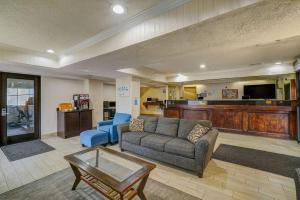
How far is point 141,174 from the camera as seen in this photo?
167 cm

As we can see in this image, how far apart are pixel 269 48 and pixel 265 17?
105 inches

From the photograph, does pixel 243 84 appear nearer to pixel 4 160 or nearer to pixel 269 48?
pixel 269 48

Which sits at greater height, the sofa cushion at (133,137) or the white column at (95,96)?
the white column at (95,96)

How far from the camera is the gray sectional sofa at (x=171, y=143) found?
2.42m

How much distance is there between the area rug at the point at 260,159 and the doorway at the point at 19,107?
579cm

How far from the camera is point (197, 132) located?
9.26 ft

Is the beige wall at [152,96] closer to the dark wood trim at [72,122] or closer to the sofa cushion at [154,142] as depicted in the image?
the dark wood trim at [72,122]

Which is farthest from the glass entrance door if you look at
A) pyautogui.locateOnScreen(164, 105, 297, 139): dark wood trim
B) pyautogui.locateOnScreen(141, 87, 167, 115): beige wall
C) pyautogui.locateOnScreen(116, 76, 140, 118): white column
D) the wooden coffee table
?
pyautogui.locateOnScreen(141, 87, 167, 115): beige wall

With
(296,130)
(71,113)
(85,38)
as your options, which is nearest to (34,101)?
(71,113)

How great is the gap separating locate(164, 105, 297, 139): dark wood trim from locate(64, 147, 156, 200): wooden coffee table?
4748mm

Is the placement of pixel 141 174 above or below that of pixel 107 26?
below

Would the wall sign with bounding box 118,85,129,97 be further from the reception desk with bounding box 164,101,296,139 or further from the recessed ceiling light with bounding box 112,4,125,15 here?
the recessed ceiling light with bounding box 112,4,125,15

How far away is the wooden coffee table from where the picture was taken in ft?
5.08

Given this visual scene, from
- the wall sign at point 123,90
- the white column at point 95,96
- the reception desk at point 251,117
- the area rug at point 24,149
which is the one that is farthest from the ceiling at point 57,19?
the reception desk at point 251,117
